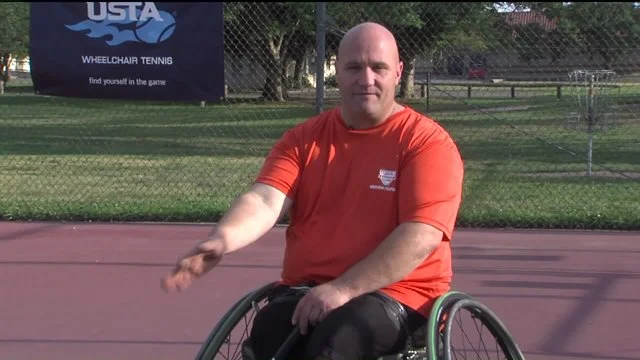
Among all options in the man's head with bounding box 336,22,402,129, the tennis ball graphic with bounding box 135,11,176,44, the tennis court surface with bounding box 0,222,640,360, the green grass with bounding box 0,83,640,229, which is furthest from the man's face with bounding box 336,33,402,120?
the green grass with bounding box 0,83,640,229

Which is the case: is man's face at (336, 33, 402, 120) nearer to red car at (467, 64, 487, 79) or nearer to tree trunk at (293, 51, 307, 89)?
red car at (467, 64, 487, 79)

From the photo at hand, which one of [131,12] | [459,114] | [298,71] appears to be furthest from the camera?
[298,71]

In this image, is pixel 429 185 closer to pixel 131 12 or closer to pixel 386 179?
pixel 386 179

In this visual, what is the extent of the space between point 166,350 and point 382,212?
2.37 m

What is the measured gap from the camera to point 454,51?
9633 mm

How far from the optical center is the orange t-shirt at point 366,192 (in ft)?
10.7

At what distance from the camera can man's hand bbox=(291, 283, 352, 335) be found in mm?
3061

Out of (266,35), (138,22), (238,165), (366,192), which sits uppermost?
(138,22)

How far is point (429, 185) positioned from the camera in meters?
3.25

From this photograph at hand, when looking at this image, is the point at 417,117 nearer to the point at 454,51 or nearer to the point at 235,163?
the point at 454,51

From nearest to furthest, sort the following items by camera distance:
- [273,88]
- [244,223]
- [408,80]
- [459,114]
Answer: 1. [244,223]
2. [408,80]
3. [273,88]
4. [459,114]

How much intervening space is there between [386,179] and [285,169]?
36 centimetres

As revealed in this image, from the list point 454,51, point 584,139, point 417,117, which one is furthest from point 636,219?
point 584,139

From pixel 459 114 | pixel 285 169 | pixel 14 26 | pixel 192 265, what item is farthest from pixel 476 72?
pixel 14 26
